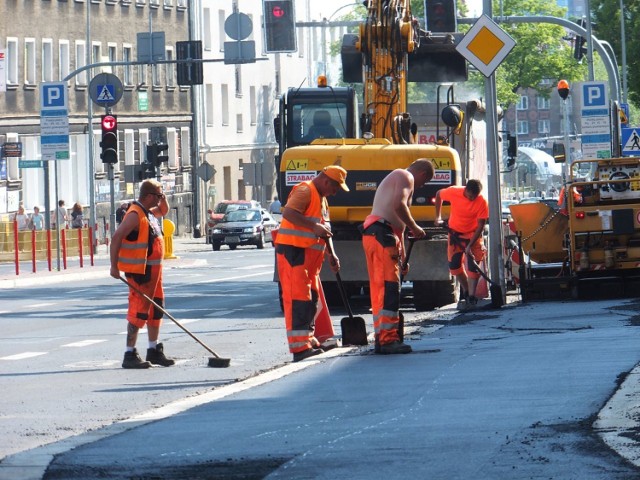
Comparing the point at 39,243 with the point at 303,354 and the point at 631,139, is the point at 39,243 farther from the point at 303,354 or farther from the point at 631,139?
the point at 303,354

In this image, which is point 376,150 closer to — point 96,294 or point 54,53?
point 96,294

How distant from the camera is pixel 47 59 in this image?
65062mm

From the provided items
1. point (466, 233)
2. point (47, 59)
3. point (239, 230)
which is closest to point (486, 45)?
point (466, 233)

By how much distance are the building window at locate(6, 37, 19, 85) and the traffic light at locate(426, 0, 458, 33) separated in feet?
Answer: 114

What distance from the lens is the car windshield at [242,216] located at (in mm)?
61469

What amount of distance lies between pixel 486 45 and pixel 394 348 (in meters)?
7.71

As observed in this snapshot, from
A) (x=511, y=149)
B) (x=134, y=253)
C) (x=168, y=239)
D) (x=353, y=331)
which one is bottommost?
(x=353, y=331)

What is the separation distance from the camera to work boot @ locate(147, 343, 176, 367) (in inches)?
636

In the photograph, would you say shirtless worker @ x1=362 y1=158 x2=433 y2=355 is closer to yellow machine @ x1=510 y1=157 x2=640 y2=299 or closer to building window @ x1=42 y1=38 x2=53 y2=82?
yellow machine @ x1=510 y1=157 x2=640 y2=299

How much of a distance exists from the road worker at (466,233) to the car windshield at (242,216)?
1528 inches

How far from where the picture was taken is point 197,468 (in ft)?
28.5

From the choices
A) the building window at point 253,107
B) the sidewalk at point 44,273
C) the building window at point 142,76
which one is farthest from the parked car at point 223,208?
the building window at point 253,107

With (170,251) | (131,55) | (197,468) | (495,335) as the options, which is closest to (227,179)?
(131,55)

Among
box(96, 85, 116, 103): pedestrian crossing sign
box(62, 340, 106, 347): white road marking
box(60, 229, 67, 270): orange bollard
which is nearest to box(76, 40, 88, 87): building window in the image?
box(60, 229, 67, 270): orange bollard
